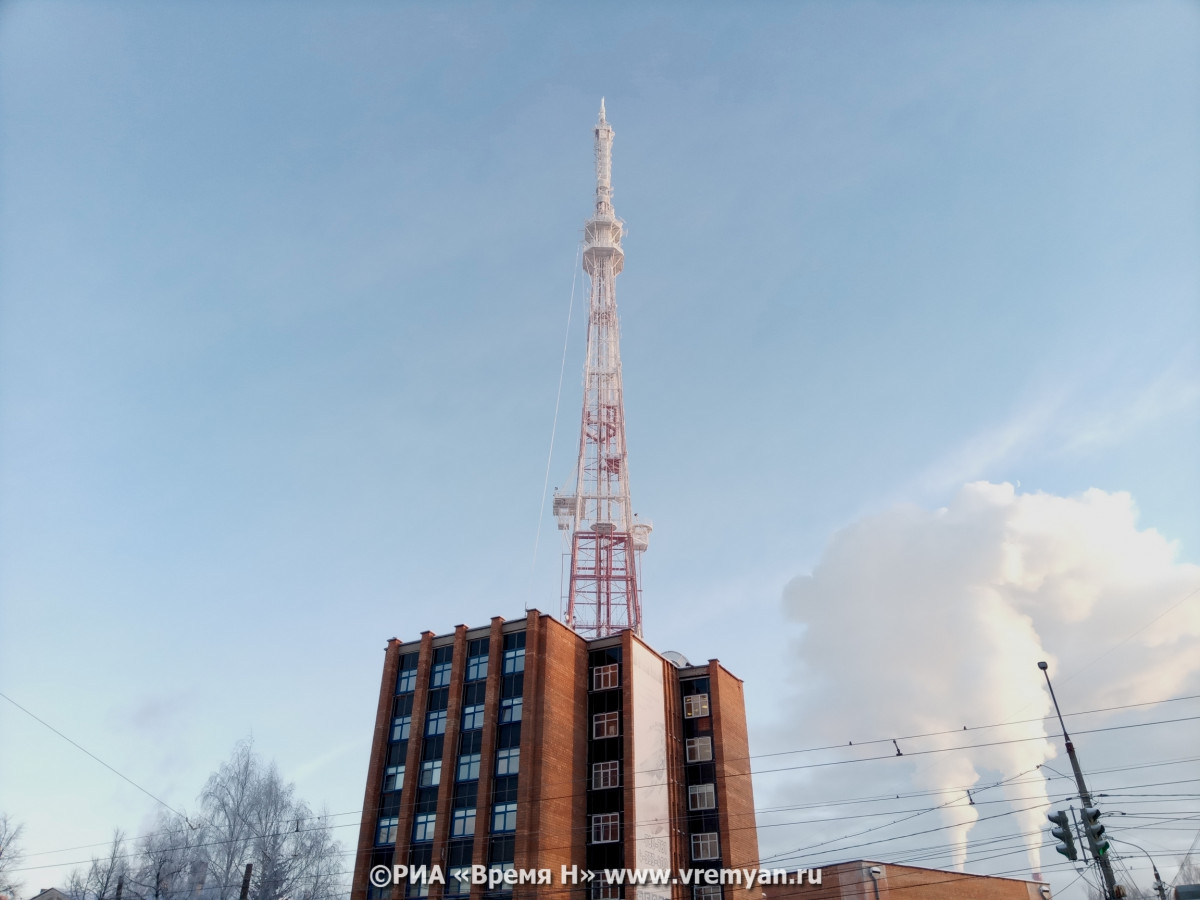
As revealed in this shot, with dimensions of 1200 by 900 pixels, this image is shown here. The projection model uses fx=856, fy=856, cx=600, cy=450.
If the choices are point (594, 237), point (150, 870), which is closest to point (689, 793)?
point (594, 237)

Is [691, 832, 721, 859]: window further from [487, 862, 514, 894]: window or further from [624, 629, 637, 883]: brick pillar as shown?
[487, 862, 514, 894]: window

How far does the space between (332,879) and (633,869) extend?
158ft

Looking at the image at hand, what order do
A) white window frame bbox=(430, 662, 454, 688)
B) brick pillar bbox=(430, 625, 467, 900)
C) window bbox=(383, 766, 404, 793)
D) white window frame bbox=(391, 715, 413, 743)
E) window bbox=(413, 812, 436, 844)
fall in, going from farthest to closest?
white window frame bbox=(430, 662, 454, 688) < white window frame bbox=(391, 715, 413, 743) < window bbox=(383, 766, 404, 793) < window bbox=(413, 812, 436, 844) < brick pillar bbox=(430, 625, 467, 900)

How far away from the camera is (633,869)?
5456cm

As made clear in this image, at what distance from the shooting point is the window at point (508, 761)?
5597cm

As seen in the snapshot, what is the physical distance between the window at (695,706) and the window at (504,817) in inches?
687

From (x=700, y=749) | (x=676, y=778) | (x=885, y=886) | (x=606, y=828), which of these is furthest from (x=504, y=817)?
(x=885, y=886)

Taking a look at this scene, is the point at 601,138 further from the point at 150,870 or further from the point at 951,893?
the point at 150,870

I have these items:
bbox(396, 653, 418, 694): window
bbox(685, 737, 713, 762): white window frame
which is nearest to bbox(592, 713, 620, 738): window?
bbox(685, 737, 713, 762): white window frame

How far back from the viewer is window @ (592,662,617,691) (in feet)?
207

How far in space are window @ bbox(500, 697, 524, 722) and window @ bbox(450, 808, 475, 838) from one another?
612 cm

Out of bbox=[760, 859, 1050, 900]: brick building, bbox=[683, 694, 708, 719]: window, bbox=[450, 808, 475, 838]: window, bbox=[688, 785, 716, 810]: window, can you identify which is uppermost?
bbox=[683, 694, 708, 719]: window

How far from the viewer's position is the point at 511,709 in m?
58.5

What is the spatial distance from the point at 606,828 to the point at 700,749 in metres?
10.4
